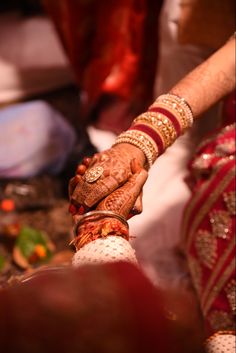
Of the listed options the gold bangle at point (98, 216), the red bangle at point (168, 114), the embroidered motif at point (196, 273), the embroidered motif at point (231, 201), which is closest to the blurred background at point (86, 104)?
the embroidered motif at point (196, 273)

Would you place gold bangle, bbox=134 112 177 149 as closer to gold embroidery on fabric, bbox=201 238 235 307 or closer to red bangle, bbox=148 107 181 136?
red bangle, bbox=148 107 181 136

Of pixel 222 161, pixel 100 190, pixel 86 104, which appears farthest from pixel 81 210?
pixel 86 104

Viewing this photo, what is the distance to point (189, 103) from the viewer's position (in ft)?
2.62

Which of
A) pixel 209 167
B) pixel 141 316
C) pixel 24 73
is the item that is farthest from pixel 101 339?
pixel 24 73

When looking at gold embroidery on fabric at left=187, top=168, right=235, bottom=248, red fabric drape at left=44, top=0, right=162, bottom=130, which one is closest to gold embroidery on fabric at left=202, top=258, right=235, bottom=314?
gold embroidery on fabric at left=187, top=168, right=235, bottom=248

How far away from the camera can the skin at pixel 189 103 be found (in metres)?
0.64

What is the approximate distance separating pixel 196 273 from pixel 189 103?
328 mm

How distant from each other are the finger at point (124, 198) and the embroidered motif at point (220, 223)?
0.89 feet

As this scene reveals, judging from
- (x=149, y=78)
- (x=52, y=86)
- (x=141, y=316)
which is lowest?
(x=52, y=86)

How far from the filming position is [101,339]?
0.33m

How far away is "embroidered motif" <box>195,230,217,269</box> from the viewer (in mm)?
884

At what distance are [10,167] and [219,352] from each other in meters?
1.00

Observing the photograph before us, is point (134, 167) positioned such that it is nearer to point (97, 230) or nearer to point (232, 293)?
point (97, 230)

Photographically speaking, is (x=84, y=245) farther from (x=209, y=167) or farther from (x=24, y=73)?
(x=24, y=73)
